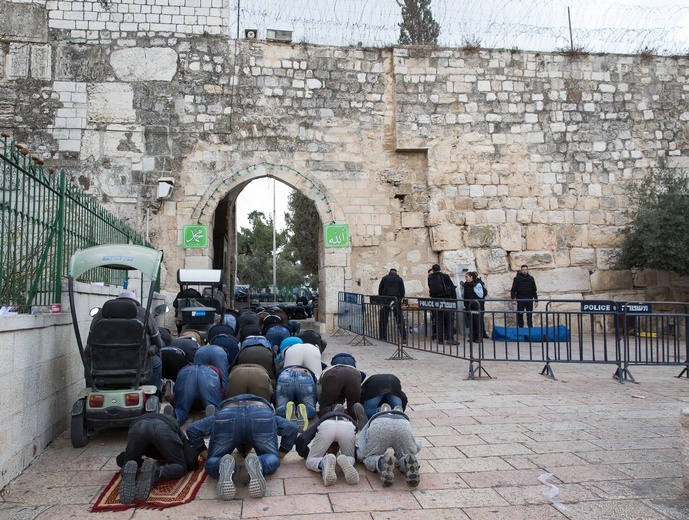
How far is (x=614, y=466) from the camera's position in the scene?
12.7ft

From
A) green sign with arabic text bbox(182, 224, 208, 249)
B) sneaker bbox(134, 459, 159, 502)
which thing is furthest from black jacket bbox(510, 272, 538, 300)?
sneaker bbox(134, 459, 159, 502)

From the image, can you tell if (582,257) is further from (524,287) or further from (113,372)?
(113,372)

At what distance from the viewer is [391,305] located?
9.28m

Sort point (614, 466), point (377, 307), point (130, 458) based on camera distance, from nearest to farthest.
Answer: point (130, 458) < point (614, 466) < point (377, 307)

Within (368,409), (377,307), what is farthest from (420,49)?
(368,409)

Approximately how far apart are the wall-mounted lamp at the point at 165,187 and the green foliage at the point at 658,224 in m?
10.1

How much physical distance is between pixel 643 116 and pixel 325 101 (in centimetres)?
756

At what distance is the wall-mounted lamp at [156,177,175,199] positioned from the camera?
11.7 meters

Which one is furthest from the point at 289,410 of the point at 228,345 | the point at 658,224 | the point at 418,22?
the point at 418,22

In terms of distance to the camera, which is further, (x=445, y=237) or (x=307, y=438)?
(x=445, y=237)

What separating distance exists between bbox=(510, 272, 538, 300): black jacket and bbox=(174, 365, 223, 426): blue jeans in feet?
26.9

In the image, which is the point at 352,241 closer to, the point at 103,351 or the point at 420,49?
the point at 420,49

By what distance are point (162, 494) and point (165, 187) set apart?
9.24m

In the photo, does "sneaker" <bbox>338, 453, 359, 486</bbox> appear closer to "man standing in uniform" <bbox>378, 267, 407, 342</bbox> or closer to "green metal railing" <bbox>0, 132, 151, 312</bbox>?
"green metal railing" <bbox>0, 132, 151, 312</bbox>
